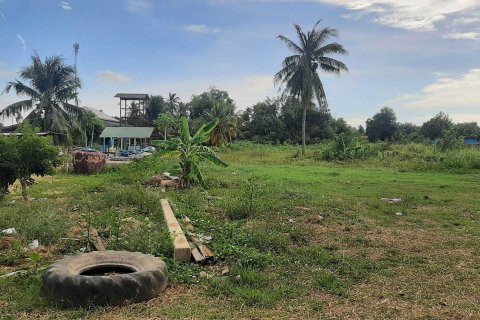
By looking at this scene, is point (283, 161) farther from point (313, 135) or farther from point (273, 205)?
point (313, 135)

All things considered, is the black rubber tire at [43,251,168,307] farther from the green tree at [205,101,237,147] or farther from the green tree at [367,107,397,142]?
the green tree at [367,107,397,142]

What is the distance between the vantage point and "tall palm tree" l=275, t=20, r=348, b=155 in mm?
32906

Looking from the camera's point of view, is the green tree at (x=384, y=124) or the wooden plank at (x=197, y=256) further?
the green tree at (x=384, y=124)

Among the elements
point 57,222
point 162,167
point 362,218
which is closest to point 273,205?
point 362,218

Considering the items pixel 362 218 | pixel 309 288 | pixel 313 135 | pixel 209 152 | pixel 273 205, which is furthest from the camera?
pixel 313 135

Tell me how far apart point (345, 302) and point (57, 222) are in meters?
4.36

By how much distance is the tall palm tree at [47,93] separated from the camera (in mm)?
33094

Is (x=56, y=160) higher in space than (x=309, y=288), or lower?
higher

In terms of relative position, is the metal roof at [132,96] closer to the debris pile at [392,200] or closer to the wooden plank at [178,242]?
the debris pile at [392,200]

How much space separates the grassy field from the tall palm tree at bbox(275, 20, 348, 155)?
2372cm

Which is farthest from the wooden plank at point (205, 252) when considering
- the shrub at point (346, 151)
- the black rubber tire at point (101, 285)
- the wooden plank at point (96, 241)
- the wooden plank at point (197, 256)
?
the shrub at point (346, 151)

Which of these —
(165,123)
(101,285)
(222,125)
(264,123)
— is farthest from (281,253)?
(264,123)

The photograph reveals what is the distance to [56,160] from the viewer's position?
32.7 ft

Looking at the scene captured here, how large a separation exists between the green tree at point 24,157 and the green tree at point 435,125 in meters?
57.1
